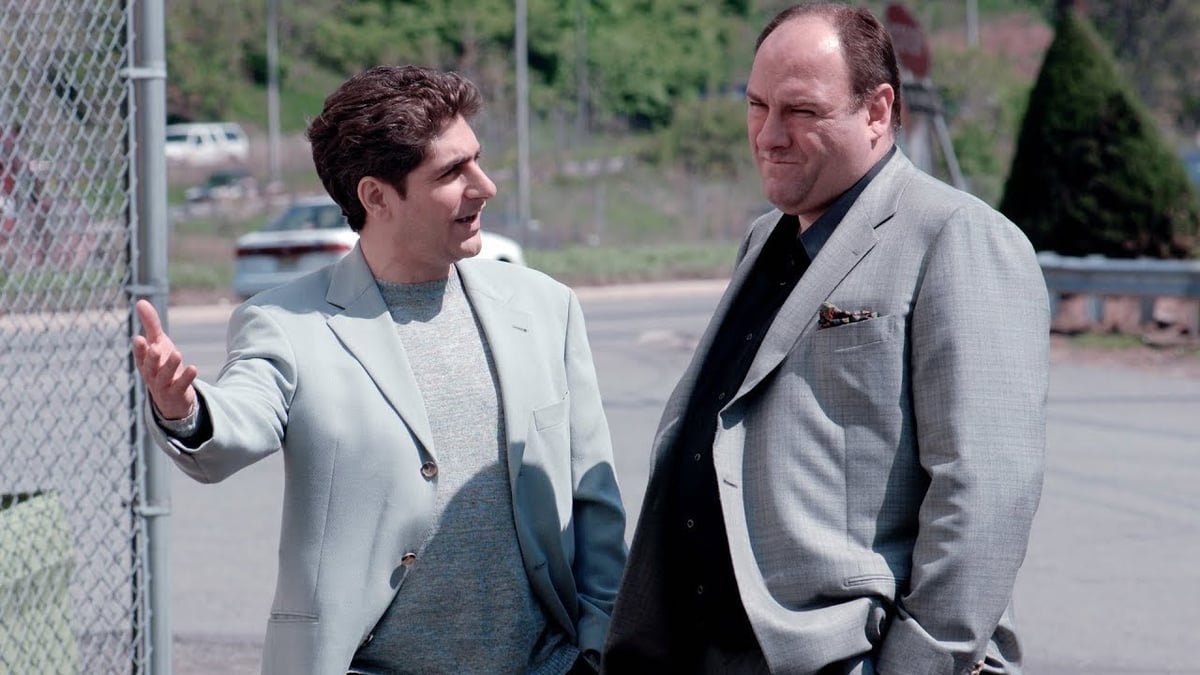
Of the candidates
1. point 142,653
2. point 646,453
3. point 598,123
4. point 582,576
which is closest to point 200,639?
point 142,653

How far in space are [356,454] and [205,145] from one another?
5411 centimetres

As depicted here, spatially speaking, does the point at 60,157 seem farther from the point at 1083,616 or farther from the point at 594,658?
the point at 1083,616

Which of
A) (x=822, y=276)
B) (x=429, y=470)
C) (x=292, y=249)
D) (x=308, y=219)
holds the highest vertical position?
(x=822, y=276)

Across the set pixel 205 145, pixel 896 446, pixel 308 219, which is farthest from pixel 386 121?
pixel 205 145

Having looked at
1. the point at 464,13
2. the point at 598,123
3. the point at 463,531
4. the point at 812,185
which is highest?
the point at 812,185

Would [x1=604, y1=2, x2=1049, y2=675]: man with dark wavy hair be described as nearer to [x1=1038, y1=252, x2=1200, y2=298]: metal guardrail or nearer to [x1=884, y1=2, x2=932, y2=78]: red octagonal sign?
[x1=1038, y1=252, x2=1200, y2=298]: metal guardrail

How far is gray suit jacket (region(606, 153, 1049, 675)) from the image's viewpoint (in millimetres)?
2443

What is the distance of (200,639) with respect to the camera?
6258 mm

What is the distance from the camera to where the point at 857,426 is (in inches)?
100.0

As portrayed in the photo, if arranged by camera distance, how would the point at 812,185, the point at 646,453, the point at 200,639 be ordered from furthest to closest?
1. the point at 646,453
2. the point at 200,639
3. the point at 812,185

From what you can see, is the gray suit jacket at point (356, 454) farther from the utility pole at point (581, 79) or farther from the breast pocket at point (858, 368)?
the utility pole at point (581, 79)

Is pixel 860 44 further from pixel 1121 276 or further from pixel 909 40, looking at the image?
pixel 909 40

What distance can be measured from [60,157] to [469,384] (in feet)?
6.69

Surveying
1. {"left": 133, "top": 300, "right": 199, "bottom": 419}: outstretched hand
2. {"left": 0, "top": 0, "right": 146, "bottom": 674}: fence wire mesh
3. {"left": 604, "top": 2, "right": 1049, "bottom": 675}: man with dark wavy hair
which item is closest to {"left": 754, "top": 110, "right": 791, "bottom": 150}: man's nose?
{"left": 604, "top": 2, "right": 1049, "bottom": 675}: man with dark wavy hair
